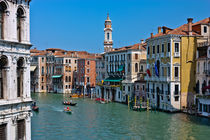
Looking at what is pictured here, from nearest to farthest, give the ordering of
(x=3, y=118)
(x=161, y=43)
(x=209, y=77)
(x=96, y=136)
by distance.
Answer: (x=3, y=118)
(x=96, y=136)
(x=209, y=77)
(x=161, y=43)

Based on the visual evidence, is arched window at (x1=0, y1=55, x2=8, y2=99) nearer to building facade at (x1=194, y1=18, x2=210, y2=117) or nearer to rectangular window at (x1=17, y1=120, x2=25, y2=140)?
rectangular window at (x1=17, y1=120, x2=25, y2=140)

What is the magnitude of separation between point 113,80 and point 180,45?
15.0 m

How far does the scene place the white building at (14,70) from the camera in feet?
28.3

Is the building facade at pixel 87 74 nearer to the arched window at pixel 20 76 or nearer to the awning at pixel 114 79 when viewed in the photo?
the awning at pixel 114 79

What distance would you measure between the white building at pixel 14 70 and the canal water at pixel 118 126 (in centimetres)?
1014

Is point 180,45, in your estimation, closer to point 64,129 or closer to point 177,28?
point 177,28

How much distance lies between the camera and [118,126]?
2309 cm

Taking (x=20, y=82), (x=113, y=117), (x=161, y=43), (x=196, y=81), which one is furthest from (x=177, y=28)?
(x=20, y=82)

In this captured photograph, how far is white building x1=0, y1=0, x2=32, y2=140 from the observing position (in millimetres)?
8633

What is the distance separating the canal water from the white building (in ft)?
33.3

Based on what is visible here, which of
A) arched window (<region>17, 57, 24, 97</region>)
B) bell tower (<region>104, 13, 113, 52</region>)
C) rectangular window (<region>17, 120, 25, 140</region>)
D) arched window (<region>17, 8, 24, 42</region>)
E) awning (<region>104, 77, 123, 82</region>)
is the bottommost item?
rectangular window (<region>17, 120, 25, 140</region>)

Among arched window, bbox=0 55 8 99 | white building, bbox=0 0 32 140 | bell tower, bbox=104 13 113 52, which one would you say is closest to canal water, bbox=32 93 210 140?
white building, bbox=0 0 32 140

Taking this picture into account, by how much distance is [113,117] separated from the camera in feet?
90.2

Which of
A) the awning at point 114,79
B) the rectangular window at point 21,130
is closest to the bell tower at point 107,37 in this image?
the awning at point 114,79
